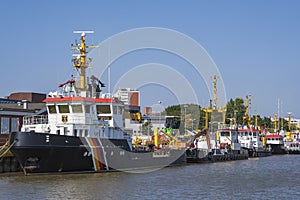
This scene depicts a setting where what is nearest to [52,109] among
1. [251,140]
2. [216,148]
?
[216,148]

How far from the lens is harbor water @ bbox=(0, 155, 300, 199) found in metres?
28.0

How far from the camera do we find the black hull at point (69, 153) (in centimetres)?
3406

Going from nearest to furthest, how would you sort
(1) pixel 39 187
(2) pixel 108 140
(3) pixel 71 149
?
1. (1) pixel 39 187
2. (3) pixel 71 149
3. (2) pixel 108 140

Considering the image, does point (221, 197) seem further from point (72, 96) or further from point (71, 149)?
→ point (72, 96)

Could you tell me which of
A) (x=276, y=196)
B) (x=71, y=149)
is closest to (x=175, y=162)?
(x=71, y=149)

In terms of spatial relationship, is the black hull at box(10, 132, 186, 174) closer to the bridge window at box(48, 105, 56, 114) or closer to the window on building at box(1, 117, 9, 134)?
the bridge window at box(48, 105, 56, 114)

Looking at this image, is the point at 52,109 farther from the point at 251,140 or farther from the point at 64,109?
the point at 251,140

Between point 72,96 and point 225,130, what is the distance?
39640 mm

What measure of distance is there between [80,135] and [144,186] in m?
8.27

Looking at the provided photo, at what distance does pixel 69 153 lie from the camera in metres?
35.5

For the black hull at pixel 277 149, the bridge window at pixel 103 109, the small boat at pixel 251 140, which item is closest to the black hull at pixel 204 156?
the small boat at pixel 251 140

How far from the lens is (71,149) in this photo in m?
35.6

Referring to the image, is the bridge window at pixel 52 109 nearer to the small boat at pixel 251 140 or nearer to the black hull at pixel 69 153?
the black hull at pixel 69 153

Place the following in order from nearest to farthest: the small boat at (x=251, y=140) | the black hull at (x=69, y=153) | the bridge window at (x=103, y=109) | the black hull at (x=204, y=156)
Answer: the black hull at (x=69, y=153)
the bridge window at (x=103, y=109)
the black hull at (x=204, y=156)
the small boat at (x=251, y=140)
